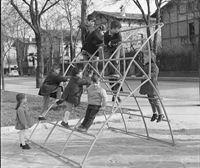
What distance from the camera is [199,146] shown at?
627 centimetres

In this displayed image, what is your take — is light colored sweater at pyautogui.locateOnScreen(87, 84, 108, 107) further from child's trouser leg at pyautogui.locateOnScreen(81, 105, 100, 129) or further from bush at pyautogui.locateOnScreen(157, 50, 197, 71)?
bush at pyautogui.locateOnScreen(157, 50, 197, 71)

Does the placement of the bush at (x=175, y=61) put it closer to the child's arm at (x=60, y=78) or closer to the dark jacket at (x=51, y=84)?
the dark jacket at (x=51, y=84)

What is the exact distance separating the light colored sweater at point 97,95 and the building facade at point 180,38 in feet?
78.6

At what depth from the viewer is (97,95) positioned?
6.00m

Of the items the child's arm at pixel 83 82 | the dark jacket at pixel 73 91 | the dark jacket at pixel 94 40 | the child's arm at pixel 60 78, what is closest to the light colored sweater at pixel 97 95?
the child's arm at pixel 83 82

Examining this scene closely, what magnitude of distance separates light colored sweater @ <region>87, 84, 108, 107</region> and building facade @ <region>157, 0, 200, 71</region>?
2397 centimetres

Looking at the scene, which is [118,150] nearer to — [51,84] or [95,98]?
[95,98]

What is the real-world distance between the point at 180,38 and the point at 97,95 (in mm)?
34817

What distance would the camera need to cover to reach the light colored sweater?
5.93m

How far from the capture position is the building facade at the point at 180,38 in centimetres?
3166

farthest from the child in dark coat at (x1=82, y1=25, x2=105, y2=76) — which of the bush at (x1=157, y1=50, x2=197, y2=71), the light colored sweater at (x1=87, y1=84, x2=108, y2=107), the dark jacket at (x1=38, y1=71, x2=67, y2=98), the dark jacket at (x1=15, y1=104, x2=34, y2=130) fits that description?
the bush at (x1=157, y1=50, x2=197, y2=71)

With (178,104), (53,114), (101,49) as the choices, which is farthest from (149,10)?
(101,49)

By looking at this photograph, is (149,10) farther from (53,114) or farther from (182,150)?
(182,150)

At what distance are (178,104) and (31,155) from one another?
7.51m
